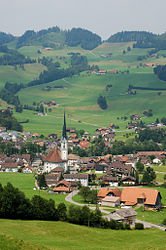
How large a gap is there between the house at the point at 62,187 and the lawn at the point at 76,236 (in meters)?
30.9

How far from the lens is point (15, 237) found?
45375mm

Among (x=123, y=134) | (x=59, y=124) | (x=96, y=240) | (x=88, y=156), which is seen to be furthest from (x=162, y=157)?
(x=96, y=240)

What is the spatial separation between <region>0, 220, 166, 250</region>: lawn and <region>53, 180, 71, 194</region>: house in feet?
101

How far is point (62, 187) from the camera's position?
8912 centimetres

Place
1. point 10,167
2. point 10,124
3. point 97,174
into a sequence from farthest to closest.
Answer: point 10,124 → point 10,167 → point 97,174

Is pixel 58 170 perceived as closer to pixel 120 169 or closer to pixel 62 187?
pixel 120 169

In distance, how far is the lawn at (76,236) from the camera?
46.2 meters

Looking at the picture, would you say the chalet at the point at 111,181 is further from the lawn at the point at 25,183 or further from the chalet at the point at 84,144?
the chalet at the point at 84,144

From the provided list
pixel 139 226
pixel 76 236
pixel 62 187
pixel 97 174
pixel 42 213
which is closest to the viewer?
pixel 76 236

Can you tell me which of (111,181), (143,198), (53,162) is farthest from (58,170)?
(143,198)

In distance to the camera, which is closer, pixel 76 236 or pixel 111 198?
pixel 76 236

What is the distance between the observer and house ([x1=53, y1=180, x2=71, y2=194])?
8821 cm

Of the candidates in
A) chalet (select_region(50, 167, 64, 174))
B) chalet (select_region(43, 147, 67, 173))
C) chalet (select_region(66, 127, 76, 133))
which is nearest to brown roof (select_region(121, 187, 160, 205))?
chalet (select_region(50, 167, 64, 174))

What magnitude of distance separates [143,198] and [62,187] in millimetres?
17763
